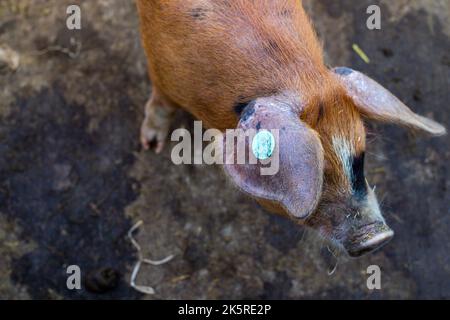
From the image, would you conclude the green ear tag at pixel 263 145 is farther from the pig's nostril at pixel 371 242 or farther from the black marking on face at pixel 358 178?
the pig's nostril at pixel 371 242

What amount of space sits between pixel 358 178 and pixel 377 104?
32cm

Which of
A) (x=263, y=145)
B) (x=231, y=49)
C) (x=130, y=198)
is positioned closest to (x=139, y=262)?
(x=130, y=198)

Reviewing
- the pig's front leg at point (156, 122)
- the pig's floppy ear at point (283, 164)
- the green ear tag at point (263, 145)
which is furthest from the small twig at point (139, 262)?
the green ear tag at point (263, 145)

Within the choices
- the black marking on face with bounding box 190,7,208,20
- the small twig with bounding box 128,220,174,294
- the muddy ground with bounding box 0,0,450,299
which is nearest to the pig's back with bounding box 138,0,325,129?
the black marking on face with bounding box 190,7,208,20

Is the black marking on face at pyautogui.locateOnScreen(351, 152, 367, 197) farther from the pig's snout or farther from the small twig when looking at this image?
the small twig

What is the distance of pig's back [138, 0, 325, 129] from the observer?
2.45 metres

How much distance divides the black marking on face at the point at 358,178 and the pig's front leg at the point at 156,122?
4.24ft

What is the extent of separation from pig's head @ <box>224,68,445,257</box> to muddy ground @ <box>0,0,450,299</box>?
3.39 ft

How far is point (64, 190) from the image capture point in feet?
11.5

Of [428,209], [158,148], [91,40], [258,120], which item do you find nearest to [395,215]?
[428,209]

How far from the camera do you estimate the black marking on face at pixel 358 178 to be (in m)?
2.35

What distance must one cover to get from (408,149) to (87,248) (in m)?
2.11

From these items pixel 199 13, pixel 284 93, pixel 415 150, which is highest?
pixel 199 13

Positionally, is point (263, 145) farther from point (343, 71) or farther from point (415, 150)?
point (415, 150)
